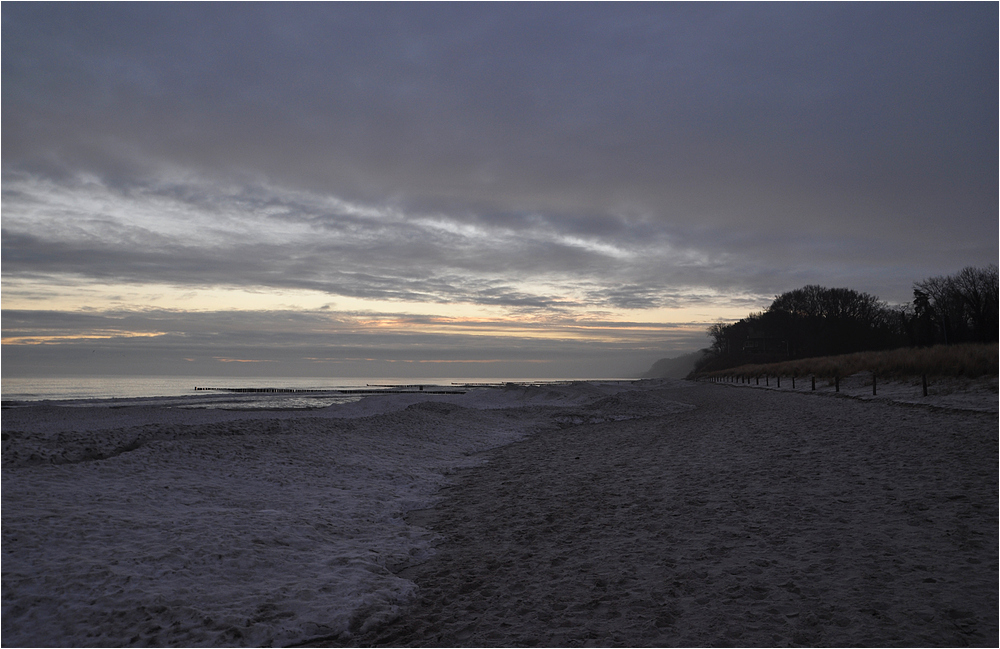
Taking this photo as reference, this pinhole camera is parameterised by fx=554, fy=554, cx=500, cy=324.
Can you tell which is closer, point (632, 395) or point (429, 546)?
point (429, 546)

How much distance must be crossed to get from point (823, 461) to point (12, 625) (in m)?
12.0

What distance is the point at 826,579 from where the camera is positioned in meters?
5.25

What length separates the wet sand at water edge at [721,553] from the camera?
451 cm

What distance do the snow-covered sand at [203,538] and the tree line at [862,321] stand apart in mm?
81643

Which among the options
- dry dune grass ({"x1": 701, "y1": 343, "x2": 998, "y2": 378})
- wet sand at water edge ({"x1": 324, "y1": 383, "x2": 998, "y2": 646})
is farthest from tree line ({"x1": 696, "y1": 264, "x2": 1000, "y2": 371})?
wet sand at water edge ({"x1": 324, "y1": 383, "x2": 998, "y2": 646})

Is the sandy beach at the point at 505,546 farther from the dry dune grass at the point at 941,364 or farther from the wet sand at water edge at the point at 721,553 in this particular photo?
the dry dune grass at the point at 941,364

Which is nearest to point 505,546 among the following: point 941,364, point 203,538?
point 203,538

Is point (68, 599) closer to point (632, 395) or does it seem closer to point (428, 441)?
point (428, 441)

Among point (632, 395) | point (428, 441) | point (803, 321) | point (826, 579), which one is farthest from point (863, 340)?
point (826, 579)

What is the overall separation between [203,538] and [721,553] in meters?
6.01

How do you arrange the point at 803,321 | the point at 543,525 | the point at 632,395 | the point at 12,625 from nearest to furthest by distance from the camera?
1. the point at 12,625
2. the point at 543,525
3. the point at 632,395
4. the point at 803,321

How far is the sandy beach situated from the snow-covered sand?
0.03 m

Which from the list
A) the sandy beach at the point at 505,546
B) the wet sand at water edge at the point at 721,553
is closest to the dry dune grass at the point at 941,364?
the sandy beach at the point at 505,546

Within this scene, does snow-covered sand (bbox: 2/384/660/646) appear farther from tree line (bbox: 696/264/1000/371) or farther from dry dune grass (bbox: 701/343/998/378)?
tree line (bbox: 696/264/1000/371)
